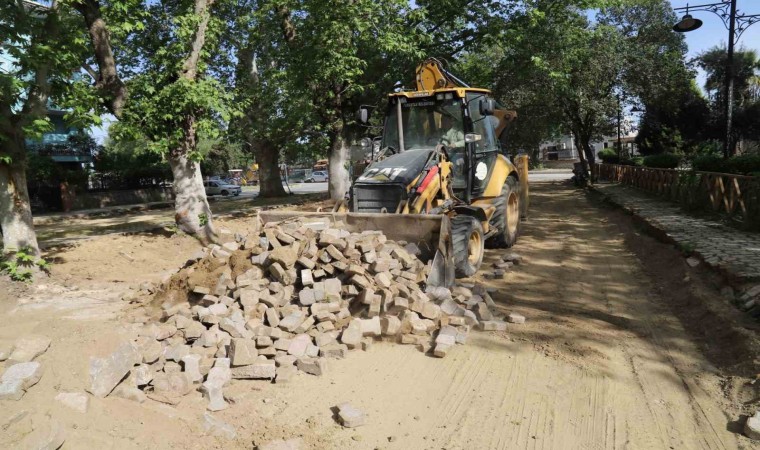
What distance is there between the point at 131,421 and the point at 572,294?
17.7 ft

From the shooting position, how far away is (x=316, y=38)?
567 inches

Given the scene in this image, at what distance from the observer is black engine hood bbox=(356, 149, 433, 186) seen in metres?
7.45

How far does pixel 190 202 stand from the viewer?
460 inches

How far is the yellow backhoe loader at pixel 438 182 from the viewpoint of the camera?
6.85m

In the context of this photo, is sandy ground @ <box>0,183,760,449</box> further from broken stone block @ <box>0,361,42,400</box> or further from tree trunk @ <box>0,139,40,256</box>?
tree trunk @ <box>0,139,40,256</box>

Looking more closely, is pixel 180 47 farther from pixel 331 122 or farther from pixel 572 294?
pixel 572 294

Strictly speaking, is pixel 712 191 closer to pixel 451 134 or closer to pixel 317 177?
pixel 451 134

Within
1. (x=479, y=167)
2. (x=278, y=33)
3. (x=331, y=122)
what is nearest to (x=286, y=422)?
(x=479, y=167)

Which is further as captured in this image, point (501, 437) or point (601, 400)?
point (601, 400)

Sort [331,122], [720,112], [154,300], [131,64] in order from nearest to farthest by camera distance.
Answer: [154,300], [131,64], [331,122], [720,112]

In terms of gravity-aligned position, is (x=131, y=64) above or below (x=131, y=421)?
above

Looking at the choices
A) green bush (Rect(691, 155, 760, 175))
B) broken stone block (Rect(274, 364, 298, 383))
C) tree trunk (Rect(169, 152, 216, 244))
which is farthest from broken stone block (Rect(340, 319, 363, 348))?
green bush (Rect(691, 155, 760, 175))

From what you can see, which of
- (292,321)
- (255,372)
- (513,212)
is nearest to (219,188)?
(513,212)

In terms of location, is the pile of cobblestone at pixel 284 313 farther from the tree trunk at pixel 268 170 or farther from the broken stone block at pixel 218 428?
the tree trunk at pixel 268 170
